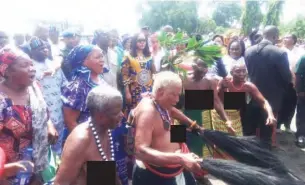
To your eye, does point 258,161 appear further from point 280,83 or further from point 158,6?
point 158,6

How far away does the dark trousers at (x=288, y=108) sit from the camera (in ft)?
20.3

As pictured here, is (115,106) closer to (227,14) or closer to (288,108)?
(288,108)

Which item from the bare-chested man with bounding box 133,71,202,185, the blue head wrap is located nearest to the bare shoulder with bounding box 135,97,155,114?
the bare-chested man with bounding box 133,71,202,185

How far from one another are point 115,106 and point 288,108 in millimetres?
4962

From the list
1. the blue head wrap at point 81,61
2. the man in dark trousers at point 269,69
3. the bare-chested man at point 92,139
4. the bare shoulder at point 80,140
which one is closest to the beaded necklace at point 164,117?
the bare-chested man at point 92,139

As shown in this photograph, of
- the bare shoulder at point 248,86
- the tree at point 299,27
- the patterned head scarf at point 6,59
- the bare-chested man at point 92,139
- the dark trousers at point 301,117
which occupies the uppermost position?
the tree at point 299,27

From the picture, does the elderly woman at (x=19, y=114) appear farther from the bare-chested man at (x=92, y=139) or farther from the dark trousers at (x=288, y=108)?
the dark trousers at (x=288, y=108)

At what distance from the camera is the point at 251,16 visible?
17969 mm

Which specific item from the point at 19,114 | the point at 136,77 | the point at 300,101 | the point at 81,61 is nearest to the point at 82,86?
the point at 81,61

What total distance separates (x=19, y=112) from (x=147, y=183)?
0.90 meters

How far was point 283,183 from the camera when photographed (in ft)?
6.47

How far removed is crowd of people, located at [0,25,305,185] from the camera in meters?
1.97

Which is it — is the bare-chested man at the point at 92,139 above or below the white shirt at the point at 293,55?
below

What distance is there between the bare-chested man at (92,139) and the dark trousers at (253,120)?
7.93 ft
